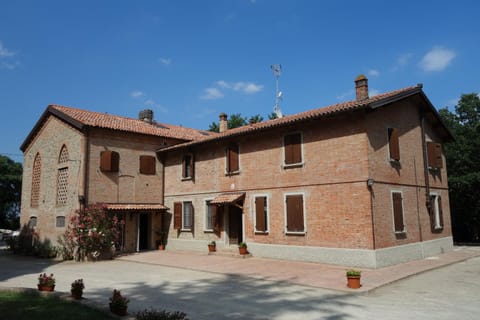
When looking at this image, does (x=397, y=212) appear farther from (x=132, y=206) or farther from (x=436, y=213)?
(x=132, y=206)

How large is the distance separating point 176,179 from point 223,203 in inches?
198

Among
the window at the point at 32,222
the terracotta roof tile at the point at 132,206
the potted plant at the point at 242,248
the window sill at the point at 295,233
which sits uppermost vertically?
the terracotta roof tile at the point at 132,206

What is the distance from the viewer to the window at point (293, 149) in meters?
15.1

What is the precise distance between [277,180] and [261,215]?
5.69 ft

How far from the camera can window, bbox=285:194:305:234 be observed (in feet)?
47.7

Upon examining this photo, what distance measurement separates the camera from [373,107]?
12.8m

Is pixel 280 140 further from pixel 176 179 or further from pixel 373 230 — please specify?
pixel 176 179

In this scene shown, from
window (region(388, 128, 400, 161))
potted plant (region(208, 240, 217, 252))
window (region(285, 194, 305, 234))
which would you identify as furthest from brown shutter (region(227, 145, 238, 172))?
window (region(388, 128, 400, 161))

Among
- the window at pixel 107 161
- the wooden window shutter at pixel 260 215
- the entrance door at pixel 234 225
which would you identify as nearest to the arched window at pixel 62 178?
the window at pixel 107 161

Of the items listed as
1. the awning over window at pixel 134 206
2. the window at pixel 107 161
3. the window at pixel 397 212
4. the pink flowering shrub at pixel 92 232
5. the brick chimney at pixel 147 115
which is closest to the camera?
the window at pixel 397 212

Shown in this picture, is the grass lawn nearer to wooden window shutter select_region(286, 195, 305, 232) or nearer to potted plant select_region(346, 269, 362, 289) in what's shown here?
potted plant select_region(346, 269, 362, 289)

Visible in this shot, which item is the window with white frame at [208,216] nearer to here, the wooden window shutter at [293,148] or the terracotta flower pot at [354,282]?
the wooden window shutter at [293,148]

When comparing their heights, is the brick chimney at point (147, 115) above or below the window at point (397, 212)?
above

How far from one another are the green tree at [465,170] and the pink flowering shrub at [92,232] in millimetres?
20058
